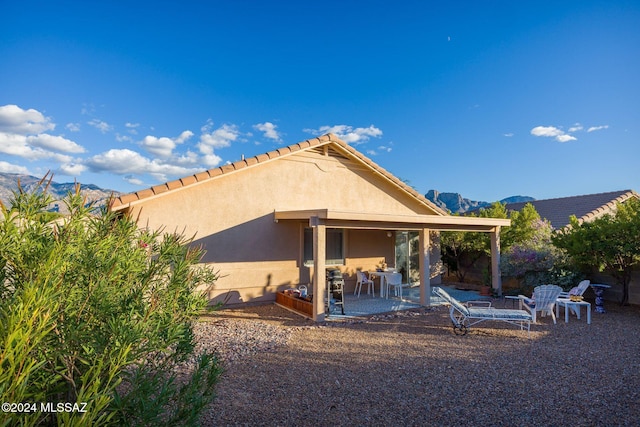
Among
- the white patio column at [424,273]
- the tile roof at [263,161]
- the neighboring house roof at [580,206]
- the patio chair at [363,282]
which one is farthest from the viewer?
the neighboring house roof at [580,206]

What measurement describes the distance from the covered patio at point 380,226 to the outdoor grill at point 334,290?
85cm

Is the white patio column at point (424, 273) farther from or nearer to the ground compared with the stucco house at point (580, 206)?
nearer to the ground

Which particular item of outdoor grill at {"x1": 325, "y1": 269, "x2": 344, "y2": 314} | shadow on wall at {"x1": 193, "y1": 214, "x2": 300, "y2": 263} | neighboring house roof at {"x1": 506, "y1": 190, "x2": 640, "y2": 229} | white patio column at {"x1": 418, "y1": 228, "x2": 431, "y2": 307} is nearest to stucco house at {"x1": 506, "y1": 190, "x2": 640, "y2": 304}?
neighboring house roof at {"x1": 506, "y1": 190, "x2": 640, "y2": 229}

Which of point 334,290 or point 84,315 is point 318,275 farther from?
point 84,315

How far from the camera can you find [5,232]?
1.95 metres

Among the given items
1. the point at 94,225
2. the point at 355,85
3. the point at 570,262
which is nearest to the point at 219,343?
the point at 94,225

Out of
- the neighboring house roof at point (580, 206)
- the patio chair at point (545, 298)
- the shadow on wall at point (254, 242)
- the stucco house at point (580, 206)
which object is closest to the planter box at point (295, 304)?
the shadow on wall at point (254, 242)

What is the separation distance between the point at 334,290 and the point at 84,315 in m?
9.34

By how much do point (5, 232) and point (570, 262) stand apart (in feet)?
54.8

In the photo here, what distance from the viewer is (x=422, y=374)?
20.0 ft

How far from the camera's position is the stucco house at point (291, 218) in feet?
34.3

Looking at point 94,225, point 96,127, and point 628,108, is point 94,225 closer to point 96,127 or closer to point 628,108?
point 628,108

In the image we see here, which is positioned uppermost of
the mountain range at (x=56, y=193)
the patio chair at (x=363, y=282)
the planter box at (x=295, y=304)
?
the mountain range at (x=56, y=193)

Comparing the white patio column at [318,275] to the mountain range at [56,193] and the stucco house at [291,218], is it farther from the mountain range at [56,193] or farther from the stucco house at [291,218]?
the mountain range at [56,193]
